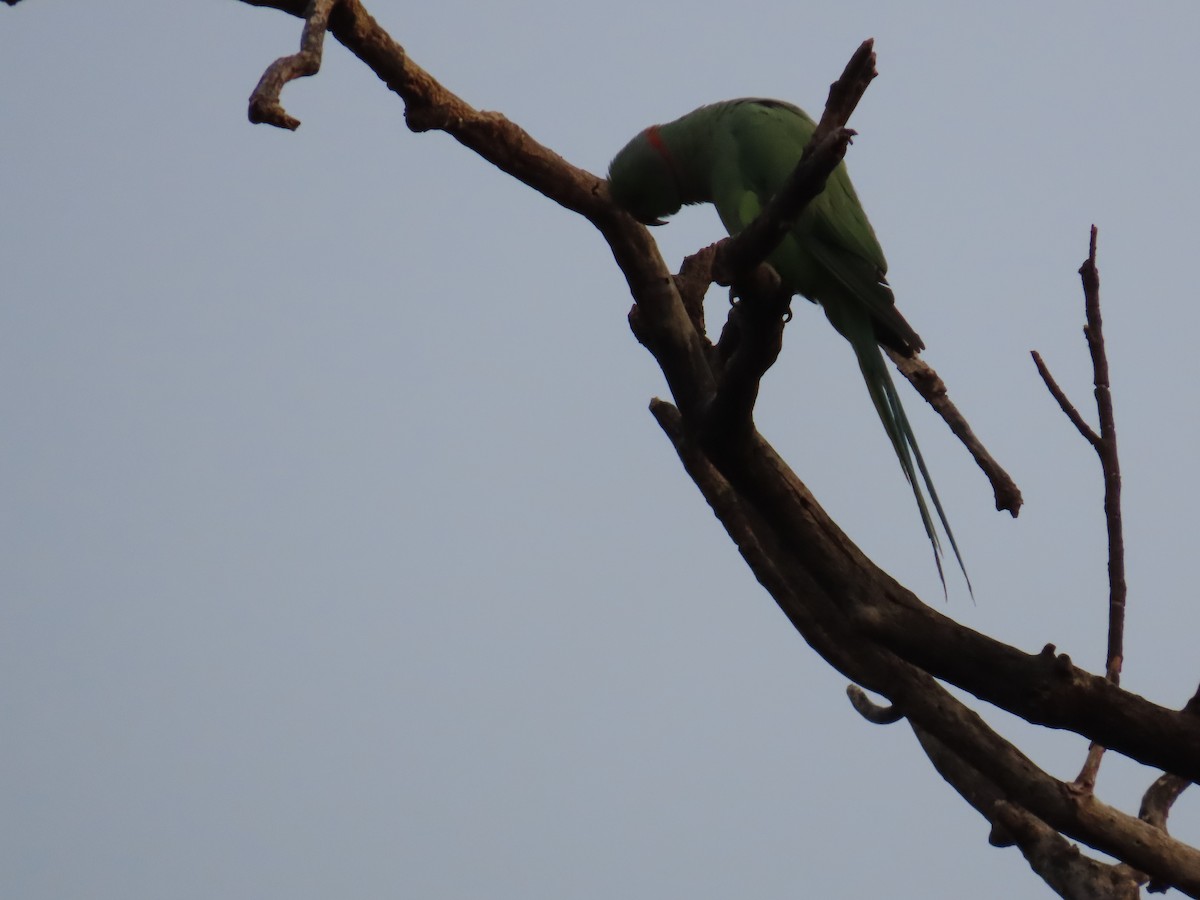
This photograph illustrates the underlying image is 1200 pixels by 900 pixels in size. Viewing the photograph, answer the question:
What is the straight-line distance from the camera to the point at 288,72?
6.00ft

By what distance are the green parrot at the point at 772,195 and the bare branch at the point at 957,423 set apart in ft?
0.19

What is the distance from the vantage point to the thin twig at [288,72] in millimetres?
1735

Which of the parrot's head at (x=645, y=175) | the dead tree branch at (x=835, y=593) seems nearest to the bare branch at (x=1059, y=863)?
the dead tree branch at (x=835, y=593)

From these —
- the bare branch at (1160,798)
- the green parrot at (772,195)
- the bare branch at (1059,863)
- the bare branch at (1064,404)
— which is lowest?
the bare branch at (1059,863)

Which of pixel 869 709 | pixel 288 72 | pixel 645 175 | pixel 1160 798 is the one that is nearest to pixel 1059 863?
pixel 1160 798

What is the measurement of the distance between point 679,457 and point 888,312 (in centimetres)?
85

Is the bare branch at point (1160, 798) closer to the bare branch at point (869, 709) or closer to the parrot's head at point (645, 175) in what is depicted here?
the bare branch at point (869, 709)

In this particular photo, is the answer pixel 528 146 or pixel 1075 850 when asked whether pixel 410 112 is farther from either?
pixel 1075 850

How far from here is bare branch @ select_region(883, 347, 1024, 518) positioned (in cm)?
294

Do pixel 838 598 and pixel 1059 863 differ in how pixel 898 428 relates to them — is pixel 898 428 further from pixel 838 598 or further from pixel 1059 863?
pixel 1059 863

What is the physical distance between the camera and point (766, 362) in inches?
91.8

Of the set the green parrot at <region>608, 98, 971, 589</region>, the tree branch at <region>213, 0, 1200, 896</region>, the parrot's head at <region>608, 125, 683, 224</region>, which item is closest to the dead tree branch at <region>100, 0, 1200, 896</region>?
the tree branch at <region>213, 0, 1200, 896</region>

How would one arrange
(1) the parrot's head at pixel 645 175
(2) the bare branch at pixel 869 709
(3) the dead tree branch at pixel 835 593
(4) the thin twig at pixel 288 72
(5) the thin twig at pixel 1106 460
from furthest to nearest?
(1) the parrot's head at pixel 645 175 < (2) the bare branch at pixel 869 709 < (5) the thin twig at pixel 1106 460 < (3) the dead tree branch at pixel 835 593 < (4) the thin twig at pixel 288 72

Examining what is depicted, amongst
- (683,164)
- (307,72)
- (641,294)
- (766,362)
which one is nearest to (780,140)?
(683,164)
